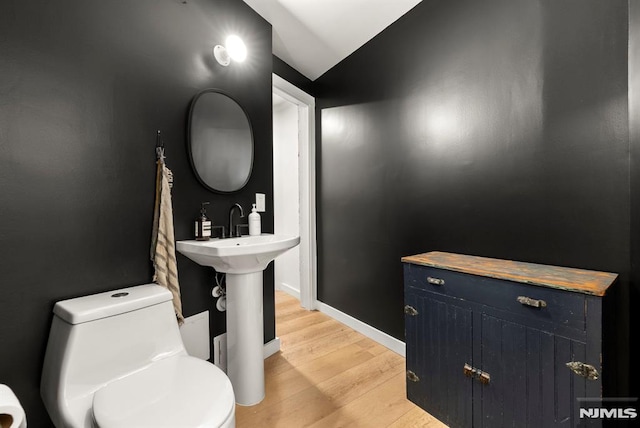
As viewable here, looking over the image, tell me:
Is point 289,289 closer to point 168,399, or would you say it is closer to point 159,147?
point 159,147

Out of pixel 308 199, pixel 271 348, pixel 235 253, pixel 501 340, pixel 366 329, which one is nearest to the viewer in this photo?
pixel 501 340

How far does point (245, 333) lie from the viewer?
1525mm

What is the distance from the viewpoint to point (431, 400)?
1417 mm

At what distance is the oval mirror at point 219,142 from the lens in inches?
62.5

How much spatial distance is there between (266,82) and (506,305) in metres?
2.03

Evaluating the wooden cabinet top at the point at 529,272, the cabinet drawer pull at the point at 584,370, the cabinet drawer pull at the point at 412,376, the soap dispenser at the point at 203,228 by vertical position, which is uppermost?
the soap dispenser at the point at 203,228

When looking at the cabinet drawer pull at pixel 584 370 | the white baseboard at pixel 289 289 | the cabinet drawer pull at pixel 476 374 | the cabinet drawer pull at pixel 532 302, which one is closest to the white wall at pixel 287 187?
the white baseboard at pixel 289 289

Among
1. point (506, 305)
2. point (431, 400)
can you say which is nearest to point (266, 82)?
point (506, 305)

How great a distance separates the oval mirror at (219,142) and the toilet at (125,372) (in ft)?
2.51

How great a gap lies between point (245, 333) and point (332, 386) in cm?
67

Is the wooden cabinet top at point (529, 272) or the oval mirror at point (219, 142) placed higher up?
the oval mirror at point (219, 142)

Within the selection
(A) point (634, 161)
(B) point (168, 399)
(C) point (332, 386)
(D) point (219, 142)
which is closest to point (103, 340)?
(B) point (168, 399)

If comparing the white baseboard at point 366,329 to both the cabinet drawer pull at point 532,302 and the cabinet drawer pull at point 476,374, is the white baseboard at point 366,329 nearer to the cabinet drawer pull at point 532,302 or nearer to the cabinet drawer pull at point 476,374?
the cabinet drawer pull at point 476,374

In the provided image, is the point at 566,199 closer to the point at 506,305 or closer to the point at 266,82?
the point at 506,305
